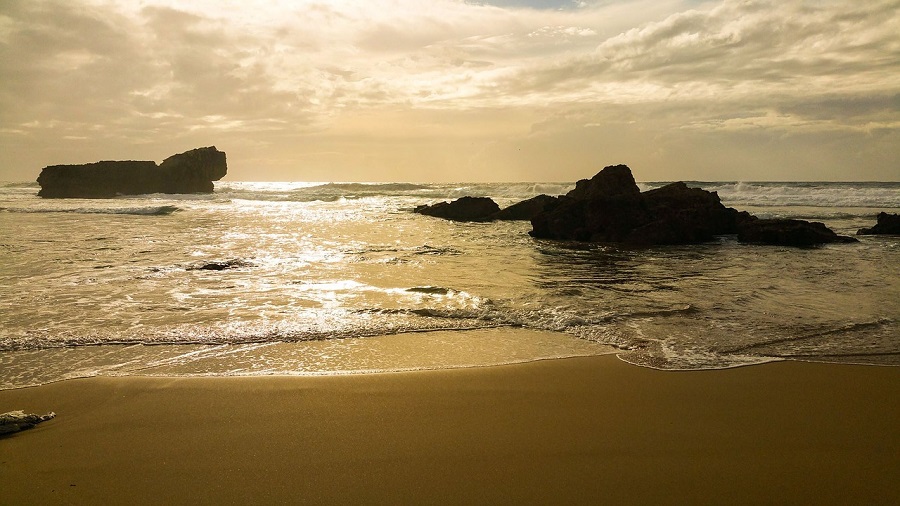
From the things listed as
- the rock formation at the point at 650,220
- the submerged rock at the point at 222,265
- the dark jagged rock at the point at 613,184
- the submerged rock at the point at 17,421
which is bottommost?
the submerged rock at the point at 17,421

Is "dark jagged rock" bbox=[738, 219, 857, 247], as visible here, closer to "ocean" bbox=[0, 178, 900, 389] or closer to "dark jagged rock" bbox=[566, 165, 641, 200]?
"ocean" bbox=[0, 178, 900, 389]

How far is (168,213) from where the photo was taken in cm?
3089

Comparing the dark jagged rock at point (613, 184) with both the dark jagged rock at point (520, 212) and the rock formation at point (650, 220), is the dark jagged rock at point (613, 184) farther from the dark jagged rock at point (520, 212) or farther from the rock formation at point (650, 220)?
the dark jagged rock at point (520, 212)

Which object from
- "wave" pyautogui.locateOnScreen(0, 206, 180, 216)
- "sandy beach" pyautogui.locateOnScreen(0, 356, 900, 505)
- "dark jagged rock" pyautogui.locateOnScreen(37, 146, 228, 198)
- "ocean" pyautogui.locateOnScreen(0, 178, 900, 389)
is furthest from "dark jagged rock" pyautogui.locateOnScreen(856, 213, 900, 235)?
"dark jagged rock" pyautogui.locateOnScreen(37, 146, 228, 198)

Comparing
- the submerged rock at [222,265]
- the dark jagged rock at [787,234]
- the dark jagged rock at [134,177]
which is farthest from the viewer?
the dark jagged rock at [134,177]

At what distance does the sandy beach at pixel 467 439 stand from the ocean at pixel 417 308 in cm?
51

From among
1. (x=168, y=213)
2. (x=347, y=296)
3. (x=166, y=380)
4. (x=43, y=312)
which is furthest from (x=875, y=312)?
(x=168, y=213)

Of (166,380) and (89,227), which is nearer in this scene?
A: (166,380)

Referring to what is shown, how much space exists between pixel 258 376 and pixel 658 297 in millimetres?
5643

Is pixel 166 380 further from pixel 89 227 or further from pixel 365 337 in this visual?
pixel 89 227

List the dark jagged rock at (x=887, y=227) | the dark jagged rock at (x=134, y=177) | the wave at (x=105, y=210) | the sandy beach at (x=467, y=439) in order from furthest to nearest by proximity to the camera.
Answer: the dark jagged rock at (x=134, y=177) → the wave at (x=105, y=210) → the dark jagged rock at (x=887, y=227) → the sandy beach at (x=467, y=439)

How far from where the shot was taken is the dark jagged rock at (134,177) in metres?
55.7

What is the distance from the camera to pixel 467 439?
11.4 feet

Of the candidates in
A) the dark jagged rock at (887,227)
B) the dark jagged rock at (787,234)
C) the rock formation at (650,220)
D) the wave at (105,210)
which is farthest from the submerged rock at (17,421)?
the wave at (105,210)
